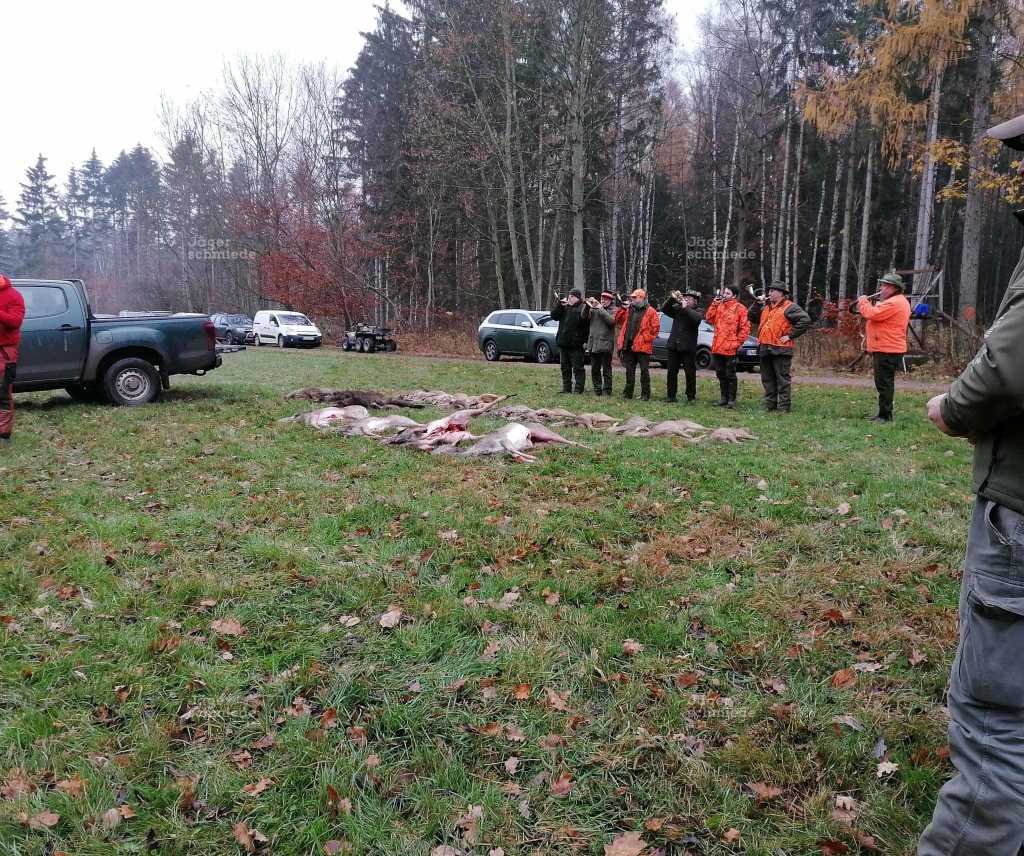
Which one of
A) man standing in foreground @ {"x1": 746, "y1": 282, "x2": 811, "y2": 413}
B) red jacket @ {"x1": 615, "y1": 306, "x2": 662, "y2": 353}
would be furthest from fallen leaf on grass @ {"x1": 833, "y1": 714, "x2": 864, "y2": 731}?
red jacket @ {"x1": 615, "y1": 306, "x2": 662, "y2": 353}

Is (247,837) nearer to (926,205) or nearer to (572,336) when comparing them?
(572,336)

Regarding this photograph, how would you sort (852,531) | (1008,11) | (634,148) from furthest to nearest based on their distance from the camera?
(634,148), (1008,11), (852,531)

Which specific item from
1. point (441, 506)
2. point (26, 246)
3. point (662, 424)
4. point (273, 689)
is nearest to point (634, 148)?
point (662, 424)

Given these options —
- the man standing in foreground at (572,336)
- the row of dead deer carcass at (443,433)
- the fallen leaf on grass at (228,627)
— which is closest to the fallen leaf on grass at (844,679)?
the fallen leaf on grass at (228,627)

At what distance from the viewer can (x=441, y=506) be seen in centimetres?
555

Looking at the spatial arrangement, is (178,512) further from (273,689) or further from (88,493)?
(273,689)

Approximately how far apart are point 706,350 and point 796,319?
8227mm

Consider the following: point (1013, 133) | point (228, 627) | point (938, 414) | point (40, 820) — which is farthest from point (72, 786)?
point (1013, 133)

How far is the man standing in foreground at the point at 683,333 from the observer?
467 inches

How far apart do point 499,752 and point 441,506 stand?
296cm

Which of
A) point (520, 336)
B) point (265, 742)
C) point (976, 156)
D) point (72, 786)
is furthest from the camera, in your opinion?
point (520, 336)

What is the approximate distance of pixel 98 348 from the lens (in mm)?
10695

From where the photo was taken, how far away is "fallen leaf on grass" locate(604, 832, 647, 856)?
223cm

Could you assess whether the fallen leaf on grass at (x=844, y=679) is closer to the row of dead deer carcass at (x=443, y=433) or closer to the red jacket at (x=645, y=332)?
the row of dead deer carcass at (x=443, y=433)
